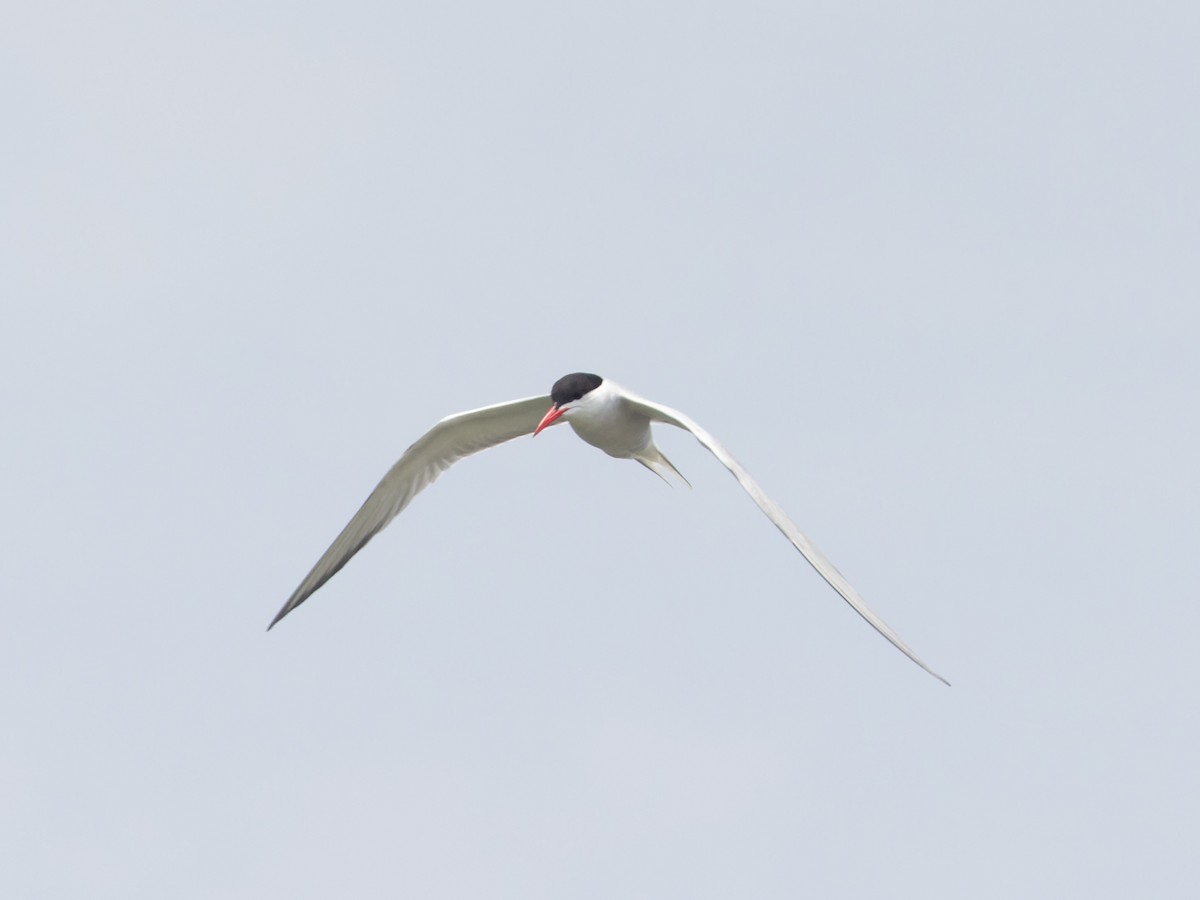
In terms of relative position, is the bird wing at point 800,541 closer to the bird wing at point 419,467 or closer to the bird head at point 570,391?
the bird head at point 570,391

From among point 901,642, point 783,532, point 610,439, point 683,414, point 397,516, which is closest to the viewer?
point 901,642

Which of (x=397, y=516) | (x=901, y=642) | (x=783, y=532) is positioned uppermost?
(x=397, y=516)

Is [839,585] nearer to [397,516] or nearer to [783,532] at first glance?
[783,532]

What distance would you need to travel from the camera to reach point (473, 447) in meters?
15.2

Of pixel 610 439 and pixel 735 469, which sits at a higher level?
pixel 610 439

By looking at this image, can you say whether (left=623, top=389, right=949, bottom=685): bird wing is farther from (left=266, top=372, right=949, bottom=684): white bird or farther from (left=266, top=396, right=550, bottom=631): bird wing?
(left=266, top=396, right=550, bottom=631): bird wing

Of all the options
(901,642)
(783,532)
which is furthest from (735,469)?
(901,642)

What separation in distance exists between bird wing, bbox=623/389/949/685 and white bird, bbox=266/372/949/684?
1.95 feet

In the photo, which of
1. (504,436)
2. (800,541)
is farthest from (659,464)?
(800,541)

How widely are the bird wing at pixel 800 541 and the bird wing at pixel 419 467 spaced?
9.68 feet

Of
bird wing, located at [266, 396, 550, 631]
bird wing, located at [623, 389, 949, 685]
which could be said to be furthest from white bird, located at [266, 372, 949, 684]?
bird wing, located at [623, 389, 949, 685]

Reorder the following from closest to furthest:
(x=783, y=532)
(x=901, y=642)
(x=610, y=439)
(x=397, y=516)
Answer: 1. (x=901, y=642)
2. (x=783, y=532)
3. (x=610, y=439)
4. (x=397, y=516)

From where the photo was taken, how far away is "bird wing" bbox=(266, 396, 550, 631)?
14.6 metres

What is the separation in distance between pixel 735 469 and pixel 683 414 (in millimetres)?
1330
